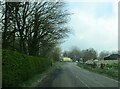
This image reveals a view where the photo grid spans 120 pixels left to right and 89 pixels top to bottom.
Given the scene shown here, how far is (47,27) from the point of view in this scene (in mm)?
48344

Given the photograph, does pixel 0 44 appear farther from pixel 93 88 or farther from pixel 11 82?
pixel 11 82

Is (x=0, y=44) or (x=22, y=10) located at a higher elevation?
(x=22, y=10)

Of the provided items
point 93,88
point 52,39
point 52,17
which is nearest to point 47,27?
point 52,17

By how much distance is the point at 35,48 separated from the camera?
48812 millimetres

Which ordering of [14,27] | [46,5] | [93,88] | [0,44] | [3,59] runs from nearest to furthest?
[3,59] < [93,88] < [0,44] < [14,27] < [46,5]

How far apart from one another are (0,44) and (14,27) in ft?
21.2

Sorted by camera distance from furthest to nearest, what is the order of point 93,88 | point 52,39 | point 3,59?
point 52,39 < point 93,88 < point 3,59

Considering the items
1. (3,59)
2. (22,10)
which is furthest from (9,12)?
(3,59)

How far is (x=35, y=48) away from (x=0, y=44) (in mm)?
14147

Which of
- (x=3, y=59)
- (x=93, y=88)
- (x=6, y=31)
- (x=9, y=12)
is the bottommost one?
(x=93, y=88)

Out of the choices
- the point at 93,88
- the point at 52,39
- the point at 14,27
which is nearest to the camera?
the point at 93,88

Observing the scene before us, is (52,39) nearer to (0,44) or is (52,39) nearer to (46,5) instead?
(46,5)

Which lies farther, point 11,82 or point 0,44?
point 0,44

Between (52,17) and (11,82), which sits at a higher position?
(52,17)
